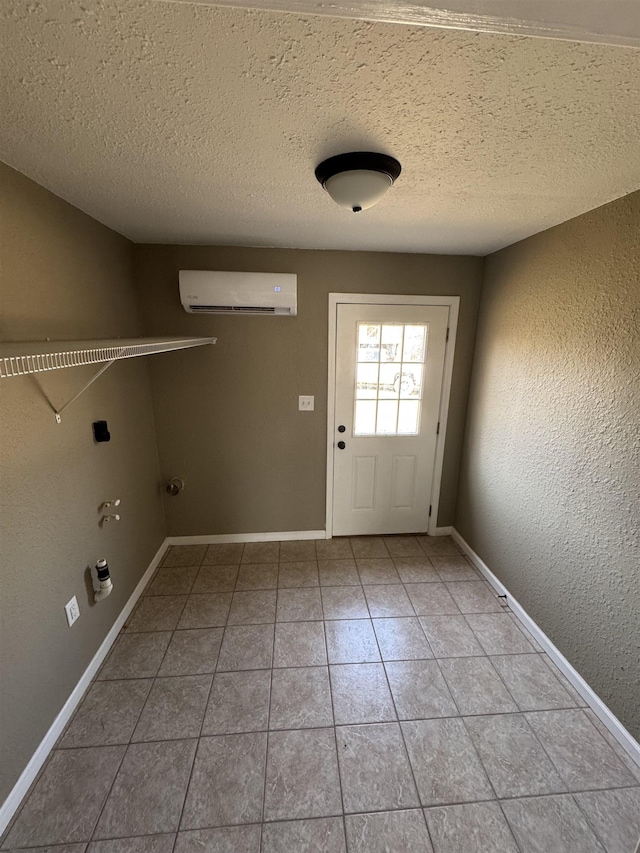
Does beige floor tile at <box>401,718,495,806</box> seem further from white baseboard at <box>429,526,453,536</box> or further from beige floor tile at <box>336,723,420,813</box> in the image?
white baseboard at <box>429,526,453,536</box>

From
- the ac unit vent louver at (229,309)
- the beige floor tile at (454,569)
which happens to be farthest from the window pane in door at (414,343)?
the beige floor tile at (454,569)

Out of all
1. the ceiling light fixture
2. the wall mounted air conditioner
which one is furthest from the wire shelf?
the wall mounted air conditioner

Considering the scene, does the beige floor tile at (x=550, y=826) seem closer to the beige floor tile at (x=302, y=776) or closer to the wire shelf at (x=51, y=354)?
the beige floor tile at (x=302, y=776)

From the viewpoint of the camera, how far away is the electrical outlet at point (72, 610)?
1.52 metres

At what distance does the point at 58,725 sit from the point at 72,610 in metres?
0.44

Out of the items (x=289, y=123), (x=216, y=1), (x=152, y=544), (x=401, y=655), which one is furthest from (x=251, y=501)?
(x=216, y=1)

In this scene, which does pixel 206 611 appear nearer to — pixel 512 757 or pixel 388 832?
pixel 388 832

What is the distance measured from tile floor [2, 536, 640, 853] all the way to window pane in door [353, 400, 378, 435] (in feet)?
3.90

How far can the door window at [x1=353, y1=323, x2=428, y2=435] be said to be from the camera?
2.51 metres

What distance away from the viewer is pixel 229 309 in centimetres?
221

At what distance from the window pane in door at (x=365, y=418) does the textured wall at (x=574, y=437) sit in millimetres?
821

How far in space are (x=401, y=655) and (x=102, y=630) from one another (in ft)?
5.19

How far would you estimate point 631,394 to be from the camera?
4.54ft

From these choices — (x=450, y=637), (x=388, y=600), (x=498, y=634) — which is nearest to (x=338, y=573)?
(x=388, y=600)
